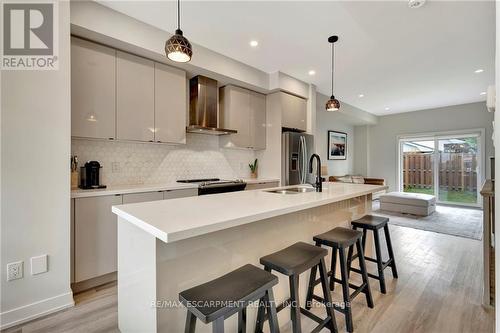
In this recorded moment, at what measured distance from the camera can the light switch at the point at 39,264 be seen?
184cm

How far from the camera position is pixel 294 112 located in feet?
14.2

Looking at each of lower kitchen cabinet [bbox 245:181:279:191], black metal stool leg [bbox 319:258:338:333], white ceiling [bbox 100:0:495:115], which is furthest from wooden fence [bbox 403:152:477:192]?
black metal stool leg [bbox 319:258:338:333]

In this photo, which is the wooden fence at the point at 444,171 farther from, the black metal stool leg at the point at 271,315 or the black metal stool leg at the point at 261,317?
the black metal stool leg at the point at 271,315

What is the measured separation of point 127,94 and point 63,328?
2.23 metres

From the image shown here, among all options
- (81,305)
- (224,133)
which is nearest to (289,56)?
(224,133)

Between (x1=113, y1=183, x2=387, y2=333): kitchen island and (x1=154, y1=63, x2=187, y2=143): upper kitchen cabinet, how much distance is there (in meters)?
1.70

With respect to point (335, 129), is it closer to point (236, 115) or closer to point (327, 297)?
point (236, 115)

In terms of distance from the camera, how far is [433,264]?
111 inches

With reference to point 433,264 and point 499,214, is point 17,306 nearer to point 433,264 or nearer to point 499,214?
point 499,214

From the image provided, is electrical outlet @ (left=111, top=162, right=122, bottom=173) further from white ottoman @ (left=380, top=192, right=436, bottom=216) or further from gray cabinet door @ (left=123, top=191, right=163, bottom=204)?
white ottoman @ (left=380, top=192, right=436, bottom=216)

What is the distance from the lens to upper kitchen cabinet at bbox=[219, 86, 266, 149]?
3807 mm

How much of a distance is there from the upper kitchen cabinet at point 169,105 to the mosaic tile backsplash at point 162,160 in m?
0.33

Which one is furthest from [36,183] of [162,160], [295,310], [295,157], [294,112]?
[294,112]

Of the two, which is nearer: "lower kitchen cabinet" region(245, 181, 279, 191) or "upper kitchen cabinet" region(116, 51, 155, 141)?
"upper kitchen cabinet" region(116, 51, 155, 141)
